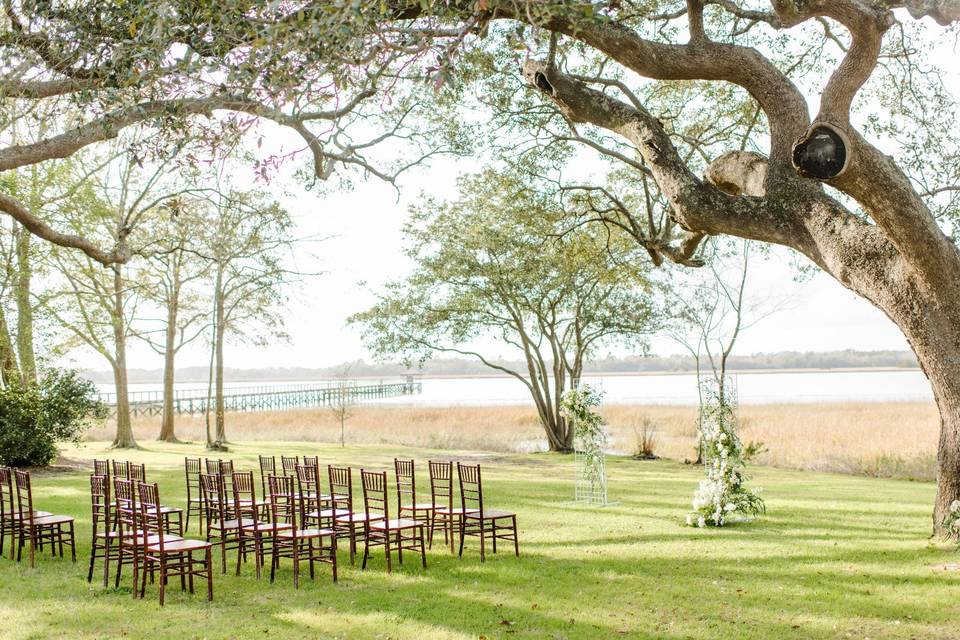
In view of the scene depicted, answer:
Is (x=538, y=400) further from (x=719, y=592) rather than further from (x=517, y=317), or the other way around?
(x=719, y=592)

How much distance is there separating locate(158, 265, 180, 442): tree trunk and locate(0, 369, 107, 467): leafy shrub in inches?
315

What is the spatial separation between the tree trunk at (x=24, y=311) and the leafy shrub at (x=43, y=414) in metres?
1.57

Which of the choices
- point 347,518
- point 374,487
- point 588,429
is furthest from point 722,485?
point 347,518

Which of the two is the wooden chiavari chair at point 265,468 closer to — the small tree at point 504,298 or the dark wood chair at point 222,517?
the dark wood chair at point 222,517

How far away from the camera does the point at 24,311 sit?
2062 centimetres

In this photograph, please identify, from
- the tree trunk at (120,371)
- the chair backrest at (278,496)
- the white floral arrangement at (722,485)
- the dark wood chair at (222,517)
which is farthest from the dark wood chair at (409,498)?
the tree trunk at (120,371)

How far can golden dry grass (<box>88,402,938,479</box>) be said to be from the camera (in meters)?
19.3

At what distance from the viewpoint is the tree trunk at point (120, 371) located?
23.8m

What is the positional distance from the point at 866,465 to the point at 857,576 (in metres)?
12.0

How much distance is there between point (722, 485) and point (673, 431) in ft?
59.1

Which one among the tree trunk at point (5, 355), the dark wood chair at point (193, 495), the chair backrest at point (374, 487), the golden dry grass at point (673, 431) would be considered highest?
the tree trunk at point (5, 355)

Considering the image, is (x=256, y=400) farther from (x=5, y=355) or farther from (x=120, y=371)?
(x=5, y=355)

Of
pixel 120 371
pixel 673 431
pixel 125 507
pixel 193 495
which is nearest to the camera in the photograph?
pixel 125 507

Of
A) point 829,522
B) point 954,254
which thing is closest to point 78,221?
point 829,522
